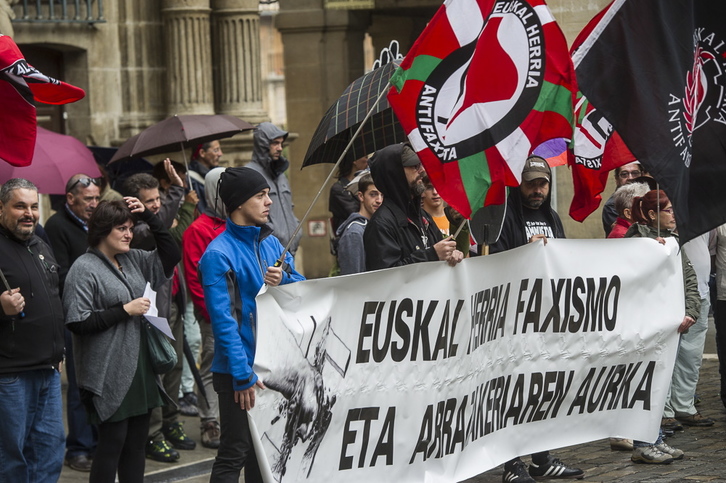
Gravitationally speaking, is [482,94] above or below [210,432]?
above

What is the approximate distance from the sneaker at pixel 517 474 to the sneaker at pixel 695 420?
234 cm

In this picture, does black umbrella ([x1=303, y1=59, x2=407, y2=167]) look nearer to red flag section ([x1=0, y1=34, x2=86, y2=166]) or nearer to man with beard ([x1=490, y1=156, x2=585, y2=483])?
man with beard ([x1=490, y1=156, x2=585, y2=483])

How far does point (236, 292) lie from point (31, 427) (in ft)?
4.49

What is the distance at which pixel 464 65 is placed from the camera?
654 cm

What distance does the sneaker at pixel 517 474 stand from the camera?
298 inches

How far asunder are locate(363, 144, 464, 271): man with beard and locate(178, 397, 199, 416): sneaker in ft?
12.2

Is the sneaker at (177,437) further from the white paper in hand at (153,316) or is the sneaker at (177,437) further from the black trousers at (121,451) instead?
the white paper in hand at (153,316)

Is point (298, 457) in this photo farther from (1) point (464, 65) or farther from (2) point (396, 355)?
(1) point (464, 65)

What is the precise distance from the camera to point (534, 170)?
25.8 feet

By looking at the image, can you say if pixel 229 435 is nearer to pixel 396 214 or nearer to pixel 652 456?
pixel 396 214

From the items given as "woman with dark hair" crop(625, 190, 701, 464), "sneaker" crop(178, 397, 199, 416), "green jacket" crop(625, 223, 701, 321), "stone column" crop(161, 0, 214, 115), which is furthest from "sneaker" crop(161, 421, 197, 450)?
"stone column" crop(161, 0, 214, 115)

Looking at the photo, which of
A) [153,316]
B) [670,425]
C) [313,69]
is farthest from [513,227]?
[313,69]

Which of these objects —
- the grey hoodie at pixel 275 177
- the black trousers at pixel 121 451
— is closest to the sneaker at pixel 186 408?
the grey hoodie at pixel 275 177

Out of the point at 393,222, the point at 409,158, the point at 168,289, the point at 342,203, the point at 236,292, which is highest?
the point at 409,158
